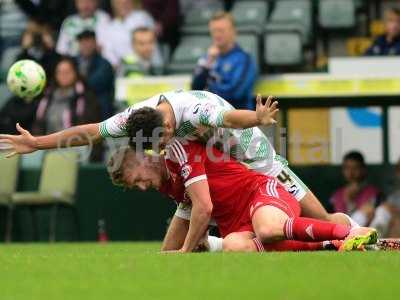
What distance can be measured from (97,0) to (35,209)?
3.83 m

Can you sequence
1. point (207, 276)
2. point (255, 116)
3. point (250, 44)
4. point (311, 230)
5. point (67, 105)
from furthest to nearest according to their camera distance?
1. point (250, 44)
2. point (67, 105)
3. point (311, 230)
4. point (255, 116)
5. point (207, 276)

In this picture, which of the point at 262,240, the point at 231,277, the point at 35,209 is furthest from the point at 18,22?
the point at 231,277

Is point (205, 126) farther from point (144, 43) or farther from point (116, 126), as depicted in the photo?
point (144, 43)

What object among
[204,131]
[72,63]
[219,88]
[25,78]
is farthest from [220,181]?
[72,63]

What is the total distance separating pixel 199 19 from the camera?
18578mm

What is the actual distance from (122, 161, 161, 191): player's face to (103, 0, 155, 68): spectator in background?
29.4 feet

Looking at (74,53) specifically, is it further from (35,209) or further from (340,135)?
(340,135)

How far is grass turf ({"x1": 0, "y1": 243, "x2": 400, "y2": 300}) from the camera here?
21.8 feet

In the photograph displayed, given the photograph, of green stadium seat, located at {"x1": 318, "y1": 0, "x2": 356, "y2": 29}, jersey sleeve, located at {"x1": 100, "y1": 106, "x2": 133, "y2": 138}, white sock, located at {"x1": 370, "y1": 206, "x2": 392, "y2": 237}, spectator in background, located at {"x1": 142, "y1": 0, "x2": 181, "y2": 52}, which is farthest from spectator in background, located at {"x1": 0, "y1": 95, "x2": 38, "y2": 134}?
jersey sleeve, located at {"x1": 100, "y1": 106, "x2": 133, "y2": 138}

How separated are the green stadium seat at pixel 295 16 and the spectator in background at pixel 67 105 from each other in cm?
292

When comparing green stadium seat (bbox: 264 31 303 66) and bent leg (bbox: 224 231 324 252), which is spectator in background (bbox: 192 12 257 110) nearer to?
green stadium seat (bbox: 264 31 303 66)

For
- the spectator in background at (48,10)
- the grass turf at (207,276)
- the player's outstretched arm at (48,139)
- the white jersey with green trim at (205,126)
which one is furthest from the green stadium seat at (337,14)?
the grass turf at (207,276)

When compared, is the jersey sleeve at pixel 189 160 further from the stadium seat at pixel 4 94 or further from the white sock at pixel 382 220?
the stadium seat at pixel 4 94

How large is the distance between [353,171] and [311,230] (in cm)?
685
